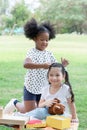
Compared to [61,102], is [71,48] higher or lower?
higher

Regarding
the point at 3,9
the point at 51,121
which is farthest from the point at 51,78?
the point at 3,9

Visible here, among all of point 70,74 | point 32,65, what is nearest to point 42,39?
point 32,65

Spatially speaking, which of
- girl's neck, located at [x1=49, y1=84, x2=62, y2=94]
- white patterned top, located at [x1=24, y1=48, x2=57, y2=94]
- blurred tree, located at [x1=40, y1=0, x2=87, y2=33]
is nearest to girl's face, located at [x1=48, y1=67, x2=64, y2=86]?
girl's neck, located at [x1=49, y1=84, x2=62, y2=94]

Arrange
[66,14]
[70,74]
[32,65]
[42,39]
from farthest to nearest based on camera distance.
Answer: [66,14], [70,74], [42,39], [32,65]

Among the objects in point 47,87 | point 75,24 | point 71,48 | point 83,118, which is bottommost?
point 83,118

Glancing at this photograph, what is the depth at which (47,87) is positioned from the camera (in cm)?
302

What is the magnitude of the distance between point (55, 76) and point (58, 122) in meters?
0.43

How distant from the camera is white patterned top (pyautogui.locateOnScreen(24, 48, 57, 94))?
3416mm

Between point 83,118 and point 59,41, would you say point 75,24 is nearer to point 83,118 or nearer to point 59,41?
point 59,41

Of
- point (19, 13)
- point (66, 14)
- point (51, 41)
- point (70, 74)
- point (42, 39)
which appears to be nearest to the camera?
point (42, 39)

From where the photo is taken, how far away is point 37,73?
3.46 metres

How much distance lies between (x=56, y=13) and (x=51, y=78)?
36.2 feet

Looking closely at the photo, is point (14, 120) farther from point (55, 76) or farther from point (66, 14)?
point (66, 14)

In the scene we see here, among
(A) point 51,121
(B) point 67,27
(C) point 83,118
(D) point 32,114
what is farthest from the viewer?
(B) point 67,27
